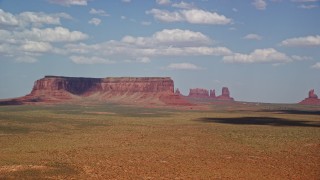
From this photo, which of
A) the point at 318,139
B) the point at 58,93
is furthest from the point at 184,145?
the point at 58,93

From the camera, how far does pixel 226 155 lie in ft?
120

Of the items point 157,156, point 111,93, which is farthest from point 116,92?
point 157,156

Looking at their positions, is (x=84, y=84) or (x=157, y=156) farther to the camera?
(x=84, y=84)

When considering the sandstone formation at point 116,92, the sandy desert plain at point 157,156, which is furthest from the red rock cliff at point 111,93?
the sandy desert plain at point 157,156

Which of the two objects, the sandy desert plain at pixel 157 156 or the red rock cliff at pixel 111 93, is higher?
the red rock cliff at pixel 111 93

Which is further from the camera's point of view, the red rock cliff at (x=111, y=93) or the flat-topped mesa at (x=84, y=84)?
the flat-topped mesa at (x=84, y=84)

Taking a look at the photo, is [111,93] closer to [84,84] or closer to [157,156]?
[84,84]

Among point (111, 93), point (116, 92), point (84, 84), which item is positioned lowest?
point (111, 93)

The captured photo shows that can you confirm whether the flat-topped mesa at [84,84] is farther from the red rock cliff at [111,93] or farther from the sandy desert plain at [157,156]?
the sandy desert plain at [157,156]

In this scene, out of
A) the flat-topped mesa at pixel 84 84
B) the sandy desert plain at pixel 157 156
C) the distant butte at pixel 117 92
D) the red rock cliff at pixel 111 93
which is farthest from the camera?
the flat-topped mesa at pixel 84 84

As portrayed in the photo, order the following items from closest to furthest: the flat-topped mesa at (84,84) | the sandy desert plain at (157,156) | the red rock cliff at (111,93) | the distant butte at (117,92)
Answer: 1. the sandy desert plain at (157,156)
2. the distant butte at (117,92)
3. the red rock cliff at (111,93)
4. the flat-topped mesa at (84,84)

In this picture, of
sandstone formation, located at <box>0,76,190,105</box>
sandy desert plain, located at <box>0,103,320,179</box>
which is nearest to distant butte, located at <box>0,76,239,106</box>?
sandstone formation, located at <box>0,76,190,105</box>

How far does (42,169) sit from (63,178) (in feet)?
9.36

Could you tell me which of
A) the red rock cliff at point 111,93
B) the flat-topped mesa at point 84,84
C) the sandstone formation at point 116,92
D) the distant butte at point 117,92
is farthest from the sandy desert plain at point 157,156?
the flat-topped mesa at point 84,84
